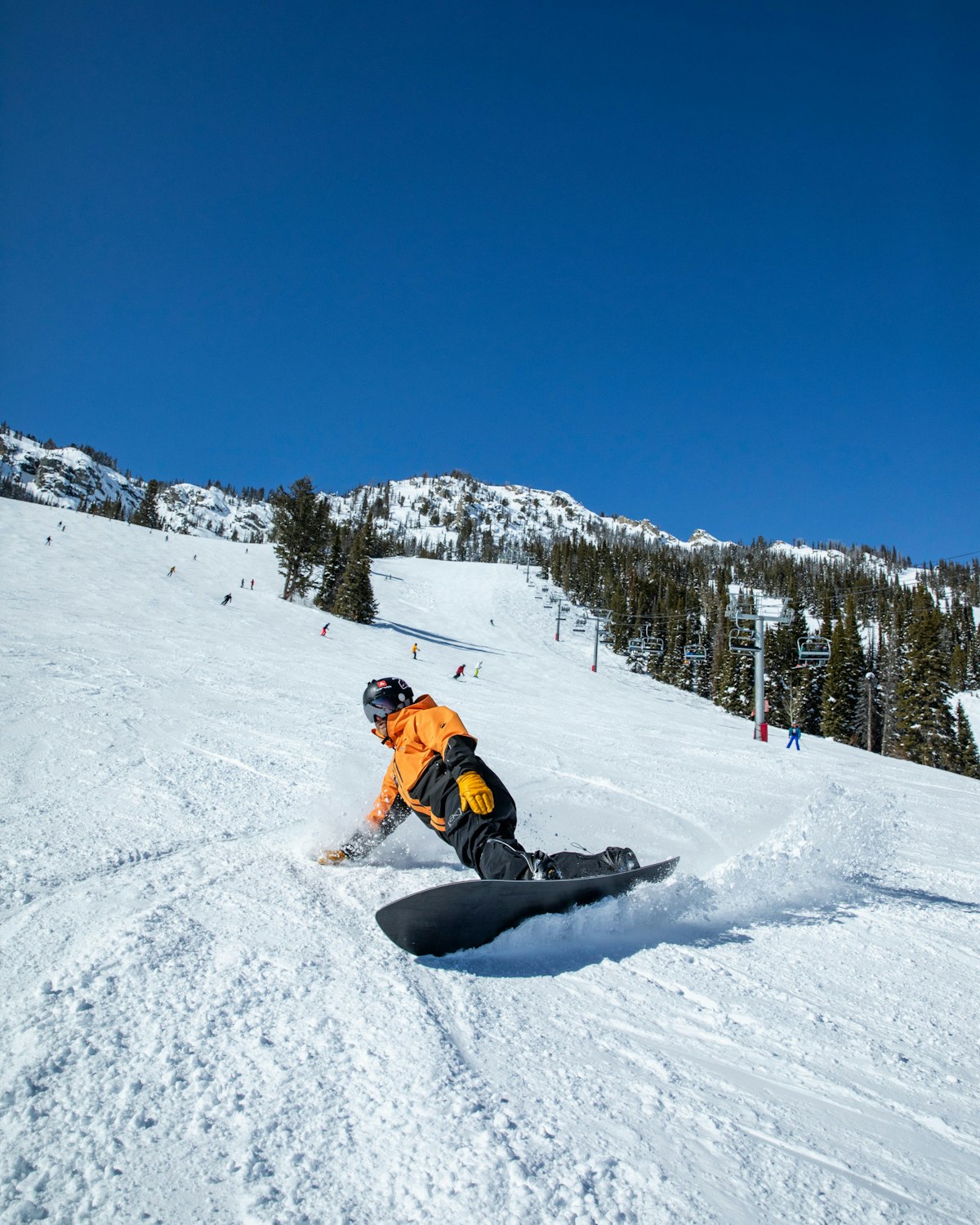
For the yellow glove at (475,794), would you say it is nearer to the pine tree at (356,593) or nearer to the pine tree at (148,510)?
the pine tree at (356,593)

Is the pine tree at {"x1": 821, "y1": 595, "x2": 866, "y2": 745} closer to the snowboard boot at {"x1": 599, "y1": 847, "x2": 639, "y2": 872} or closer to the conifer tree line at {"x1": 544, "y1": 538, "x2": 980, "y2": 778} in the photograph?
the conifer tree line at {"x1": 544, "y1": 538, "x2": 980, "y2": 778}

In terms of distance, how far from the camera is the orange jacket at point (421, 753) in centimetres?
389

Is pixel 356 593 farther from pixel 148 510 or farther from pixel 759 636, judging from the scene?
pixel 148 510

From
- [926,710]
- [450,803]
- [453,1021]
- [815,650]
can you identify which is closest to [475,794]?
[450,803]

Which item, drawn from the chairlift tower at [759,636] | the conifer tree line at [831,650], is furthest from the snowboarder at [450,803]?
the conifer tree line at [831,650]

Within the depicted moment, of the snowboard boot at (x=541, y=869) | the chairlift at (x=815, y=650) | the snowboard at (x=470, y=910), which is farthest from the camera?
the chairlift at (x=815, y=650)

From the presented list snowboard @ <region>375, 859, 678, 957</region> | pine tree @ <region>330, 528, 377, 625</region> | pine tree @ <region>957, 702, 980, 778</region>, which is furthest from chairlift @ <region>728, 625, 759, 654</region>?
snowboard @ <region>375, 859, 678, 957</region>

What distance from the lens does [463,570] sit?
294ft

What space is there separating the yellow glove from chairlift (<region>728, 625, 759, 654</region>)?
86.6 ft

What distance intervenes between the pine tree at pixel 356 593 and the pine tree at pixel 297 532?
4066 mm

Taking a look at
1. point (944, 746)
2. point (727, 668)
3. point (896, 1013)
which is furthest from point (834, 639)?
point (896, 1013)

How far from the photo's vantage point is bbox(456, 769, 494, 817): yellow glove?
3.71 metres

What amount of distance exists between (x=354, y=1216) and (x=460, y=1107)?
1.61 feet

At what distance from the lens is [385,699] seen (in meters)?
4.45
